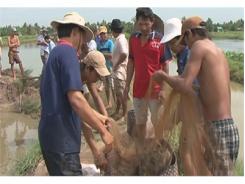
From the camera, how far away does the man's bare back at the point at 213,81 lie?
368 centimetres

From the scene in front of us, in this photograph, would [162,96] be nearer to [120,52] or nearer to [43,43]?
[120,52]

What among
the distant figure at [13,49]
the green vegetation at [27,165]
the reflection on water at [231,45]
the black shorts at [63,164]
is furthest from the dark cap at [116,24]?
the reflection on water at [231,45]

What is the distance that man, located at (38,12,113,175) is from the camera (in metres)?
3.29

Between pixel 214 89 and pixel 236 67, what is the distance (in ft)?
36.5

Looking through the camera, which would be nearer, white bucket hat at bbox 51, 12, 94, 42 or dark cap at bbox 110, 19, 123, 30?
white bucket hat at bbox 51, 12, 94, 42

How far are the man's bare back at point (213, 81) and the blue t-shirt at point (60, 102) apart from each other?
0.93 m

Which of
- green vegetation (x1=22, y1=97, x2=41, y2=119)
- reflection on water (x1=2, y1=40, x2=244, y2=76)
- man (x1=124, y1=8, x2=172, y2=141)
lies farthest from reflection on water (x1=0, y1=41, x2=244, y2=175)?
reflection on water (x1=2, y1=40, x2=244, y2=76)

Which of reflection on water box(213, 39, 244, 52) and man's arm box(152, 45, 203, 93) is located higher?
man's arm box(152, 45, 203, 93)

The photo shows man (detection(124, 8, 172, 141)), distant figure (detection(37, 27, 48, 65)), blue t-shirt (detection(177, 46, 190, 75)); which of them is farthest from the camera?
distant figure (detection(37, 27, 48, 65))

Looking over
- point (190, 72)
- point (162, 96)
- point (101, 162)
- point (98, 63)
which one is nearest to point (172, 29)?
point (162, 96)

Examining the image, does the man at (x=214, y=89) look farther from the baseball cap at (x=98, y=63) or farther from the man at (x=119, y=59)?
the man at (x=119, y=59)

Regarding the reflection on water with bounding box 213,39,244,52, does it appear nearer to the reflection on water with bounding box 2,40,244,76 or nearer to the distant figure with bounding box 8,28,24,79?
the reflection on water with bounding box 2,40,244,76

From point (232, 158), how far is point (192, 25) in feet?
3.30

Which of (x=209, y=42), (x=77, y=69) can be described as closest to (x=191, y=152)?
(x=209, y=42)
